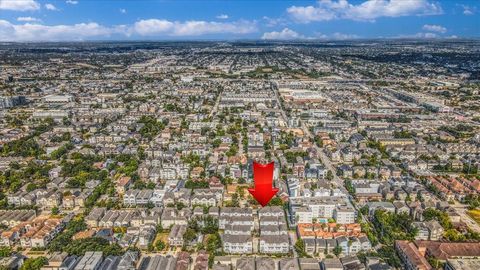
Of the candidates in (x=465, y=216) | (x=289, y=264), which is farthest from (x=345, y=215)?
(x=465, y=216)

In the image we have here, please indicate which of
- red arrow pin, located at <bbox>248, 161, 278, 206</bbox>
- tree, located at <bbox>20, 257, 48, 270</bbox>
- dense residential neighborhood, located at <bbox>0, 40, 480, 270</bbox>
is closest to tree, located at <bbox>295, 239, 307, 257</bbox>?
dense residential neighborhood, located at <bbox>0, 40, 480, 270</bbox>

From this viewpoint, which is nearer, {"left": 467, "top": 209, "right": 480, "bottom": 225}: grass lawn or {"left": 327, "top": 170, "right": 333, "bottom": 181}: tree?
{"left": 467, "top": 209, "right": 480, "bottom": 225}: grass lawn

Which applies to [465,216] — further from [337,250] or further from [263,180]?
[263,180]

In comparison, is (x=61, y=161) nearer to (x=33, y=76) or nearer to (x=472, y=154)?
(x=472, y=154)

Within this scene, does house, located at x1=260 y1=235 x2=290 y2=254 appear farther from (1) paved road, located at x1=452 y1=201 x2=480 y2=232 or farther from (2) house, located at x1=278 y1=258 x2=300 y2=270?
(1) paved road, located at x1=452 y1=201 x2=480 y2=232

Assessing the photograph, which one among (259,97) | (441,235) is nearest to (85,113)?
(259,97)

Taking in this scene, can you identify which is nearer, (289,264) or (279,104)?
(289,264)

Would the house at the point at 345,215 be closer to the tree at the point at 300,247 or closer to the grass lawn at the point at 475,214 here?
the tree at the point at 300,247

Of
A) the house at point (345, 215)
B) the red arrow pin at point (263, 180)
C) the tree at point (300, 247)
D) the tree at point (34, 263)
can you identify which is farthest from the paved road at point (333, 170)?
the tree at point (34, 263)
